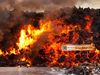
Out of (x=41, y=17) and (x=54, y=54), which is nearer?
(x=54, y=54)

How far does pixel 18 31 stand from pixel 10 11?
6.08 meters

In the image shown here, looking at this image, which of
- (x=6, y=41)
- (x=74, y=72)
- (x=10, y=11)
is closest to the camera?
(x=74, y=72)

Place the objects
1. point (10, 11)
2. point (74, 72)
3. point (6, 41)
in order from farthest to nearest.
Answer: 1. point (6, 41)
2. point (10, 11)
3. point (74, 72)

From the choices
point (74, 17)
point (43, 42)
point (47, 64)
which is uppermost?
point (74, 17)

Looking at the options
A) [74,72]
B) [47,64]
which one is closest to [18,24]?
[47,64]

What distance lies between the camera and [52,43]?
68.9m

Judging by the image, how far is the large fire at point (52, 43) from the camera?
66.2 meters

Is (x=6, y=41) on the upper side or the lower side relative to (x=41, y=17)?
lower

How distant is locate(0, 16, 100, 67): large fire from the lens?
66.2 metres

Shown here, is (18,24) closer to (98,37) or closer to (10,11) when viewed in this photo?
(10,11)

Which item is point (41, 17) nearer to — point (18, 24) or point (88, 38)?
point (18, 24)

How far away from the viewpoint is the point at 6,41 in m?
69.3

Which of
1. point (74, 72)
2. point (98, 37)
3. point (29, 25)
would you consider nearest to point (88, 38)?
point (98, 37)

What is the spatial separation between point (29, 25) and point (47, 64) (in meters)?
10.5
